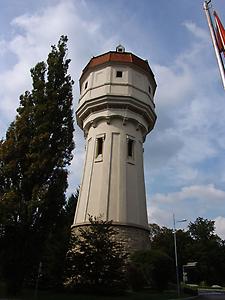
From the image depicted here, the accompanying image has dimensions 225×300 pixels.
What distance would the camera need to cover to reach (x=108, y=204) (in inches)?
1166

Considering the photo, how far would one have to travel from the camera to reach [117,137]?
1272 inches

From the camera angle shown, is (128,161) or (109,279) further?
(128,161)

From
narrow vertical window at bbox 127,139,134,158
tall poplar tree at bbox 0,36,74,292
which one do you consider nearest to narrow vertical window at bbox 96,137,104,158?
narrow vertical window at bbox 127,139,134,158

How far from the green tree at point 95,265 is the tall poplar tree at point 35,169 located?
14.5 ft

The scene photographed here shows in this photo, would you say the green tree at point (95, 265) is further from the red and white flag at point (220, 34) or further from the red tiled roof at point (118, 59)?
the red tiled roof at point (118, 59)

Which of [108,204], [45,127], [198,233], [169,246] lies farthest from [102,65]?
[198,233]

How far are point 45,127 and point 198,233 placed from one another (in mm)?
64842

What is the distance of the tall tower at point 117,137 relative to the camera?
29688mm

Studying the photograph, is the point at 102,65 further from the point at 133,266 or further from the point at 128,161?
the point at 133,266

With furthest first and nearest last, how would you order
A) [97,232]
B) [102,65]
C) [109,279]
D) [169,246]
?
[169,246] → [102,65] → [97,232] → [109,279]

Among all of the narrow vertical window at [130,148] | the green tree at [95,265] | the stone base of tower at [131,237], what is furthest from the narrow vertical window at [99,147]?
the green tree at [95,265]

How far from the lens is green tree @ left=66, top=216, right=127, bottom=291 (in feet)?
74.1

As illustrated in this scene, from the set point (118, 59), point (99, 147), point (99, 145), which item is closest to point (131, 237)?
point (99, 147)

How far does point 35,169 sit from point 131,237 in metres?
12.6
